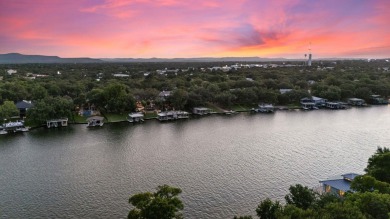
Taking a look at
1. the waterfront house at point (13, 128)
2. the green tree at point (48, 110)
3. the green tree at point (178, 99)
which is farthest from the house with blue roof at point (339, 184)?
the waterfront house at point (13, 128)

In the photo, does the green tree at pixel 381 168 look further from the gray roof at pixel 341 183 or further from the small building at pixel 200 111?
the small building at pixel 200 111

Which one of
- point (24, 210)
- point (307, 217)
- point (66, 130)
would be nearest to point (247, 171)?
point (307, 217)

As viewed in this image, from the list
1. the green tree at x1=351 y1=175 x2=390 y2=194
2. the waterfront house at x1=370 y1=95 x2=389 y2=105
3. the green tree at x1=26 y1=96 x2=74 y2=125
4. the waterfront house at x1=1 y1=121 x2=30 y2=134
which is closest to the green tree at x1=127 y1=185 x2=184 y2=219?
the green tree at x1=351 y1=175 x2=390 y2=194

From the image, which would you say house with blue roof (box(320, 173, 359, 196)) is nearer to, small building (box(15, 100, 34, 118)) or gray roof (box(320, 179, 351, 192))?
gray roof (box(320, 179, 351, 192))

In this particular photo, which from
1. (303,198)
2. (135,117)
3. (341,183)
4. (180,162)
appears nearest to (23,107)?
(135,117)

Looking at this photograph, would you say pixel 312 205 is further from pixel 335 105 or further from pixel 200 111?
pixel 335 105

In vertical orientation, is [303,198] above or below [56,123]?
above
